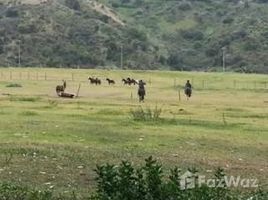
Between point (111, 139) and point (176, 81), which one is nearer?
point (111, 139)

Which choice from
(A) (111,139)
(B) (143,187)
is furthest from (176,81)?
(B) (143,187)

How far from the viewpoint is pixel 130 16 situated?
502ft

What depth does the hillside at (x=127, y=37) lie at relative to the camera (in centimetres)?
11838

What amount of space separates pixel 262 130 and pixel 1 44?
8985 cm

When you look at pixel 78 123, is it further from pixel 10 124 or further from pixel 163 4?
pixel 163 4

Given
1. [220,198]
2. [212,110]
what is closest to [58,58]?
[212,110]

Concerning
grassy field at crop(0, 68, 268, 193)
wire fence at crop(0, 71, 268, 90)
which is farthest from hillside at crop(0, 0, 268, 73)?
grassy field at crop(0, 68, 268, 193)

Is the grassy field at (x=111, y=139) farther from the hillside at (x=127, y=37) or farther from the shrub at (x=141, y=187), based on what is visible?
the hillside at (x=127, y=37)

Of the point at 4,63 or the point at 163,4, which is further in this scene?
the point at 163,4

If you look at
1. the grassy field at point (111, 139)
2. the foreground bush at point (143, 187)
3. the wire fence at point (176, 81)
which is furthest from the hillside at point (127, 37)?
the foreground bush at point (143, 187)

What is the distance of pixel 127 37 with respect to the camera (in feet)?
419

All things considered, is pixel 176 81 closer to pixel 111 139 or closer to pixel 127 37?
pixel 127 37

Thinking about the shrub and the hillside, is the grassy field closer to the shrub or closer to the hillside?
the shrub

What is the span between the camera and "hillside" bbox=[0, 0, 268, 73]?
118 m
